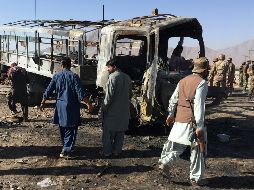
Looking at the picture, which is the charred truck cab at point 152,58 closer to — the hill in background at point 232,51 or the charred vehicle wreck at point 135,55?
the charred vehicle wreck at point 135,55

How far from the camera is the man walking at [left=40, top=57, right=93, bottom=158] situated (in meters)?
7.19

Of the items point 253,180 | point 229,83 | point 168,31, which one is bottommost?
point 253,180

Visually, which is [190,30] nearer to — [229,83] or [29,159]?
[29,159]

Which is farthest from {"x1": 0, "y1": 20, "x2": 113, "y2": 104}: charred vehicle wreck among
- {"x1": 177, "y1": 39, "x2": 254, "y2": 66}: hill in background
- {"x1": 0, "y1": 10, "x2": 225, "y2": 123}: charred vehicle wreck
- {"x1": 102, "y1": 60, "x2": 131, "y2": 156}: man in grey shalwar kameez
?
{"x1": 177, "y1": 39, "x2": 254, "y2": 66}: hill in background

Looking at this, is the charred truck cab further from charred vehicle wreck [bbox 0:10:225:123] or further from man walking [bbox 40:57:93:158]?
man walking [bbox 40:57:93:158]

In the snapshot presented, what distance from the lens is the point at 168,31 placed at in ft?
33.1

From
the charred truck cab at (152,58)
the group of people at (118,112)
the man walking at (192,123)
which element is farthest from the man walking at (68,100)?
the charred truck cab at (152,58)

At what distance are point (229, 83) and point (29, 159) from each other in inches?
409

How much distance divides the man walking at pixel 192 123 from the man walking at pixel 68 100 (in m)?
1.88

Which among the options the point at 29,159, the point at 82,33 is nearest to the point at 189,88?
the point at 29,159

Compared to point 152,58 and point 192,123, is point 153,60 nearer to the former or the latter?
point 152,58

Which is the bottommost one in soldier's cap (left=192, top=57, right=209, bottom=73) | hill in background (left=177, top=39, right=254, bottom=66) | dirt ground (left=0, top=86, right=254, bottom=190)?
dirt ground (left=0, top=86, right=254, bottom=190)

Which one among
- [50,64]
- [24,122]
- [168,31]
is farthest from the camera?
[50,64]

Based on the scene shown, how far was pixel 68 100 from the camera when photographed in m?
7.21
